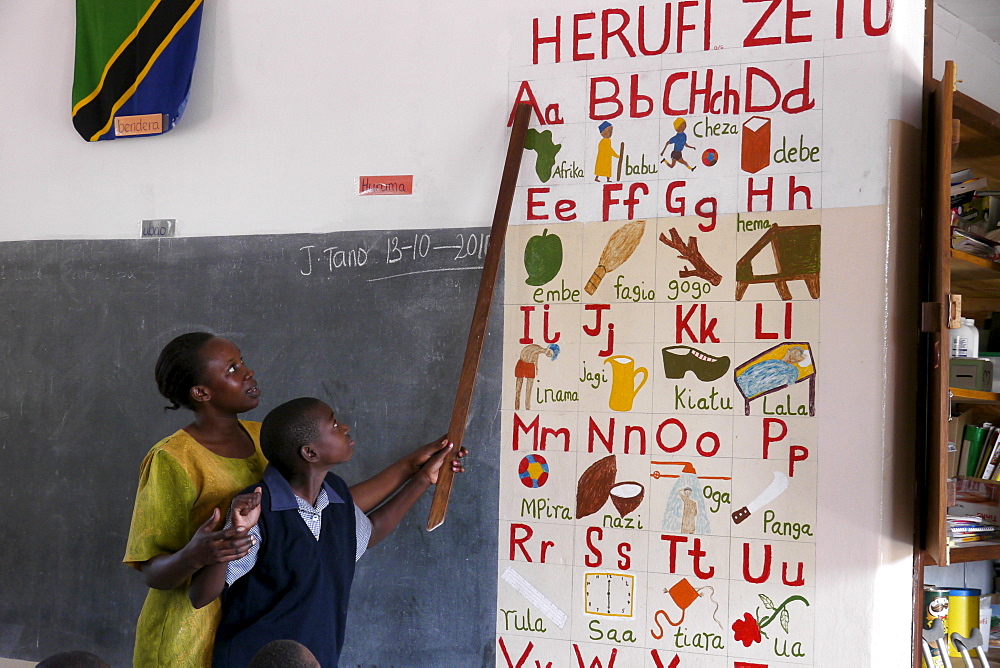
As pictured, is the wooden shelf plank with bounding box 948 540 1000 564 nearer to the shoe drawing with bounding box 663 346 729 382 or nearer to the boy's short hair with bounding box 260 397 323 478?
the shoe drawing with bounding box 663 346 729 382

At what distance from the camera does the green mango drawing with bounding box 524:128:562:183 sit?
2.25m

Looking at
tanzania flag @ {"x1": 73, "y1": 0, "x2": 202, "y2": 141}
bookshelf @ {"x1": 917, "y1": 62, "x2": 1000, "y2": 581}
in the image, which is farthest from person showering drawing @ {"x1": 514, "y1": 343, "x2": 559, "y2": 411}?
tanzania flag @ {"x1": 73, "y1": 0, "x2": 202, "y2": 141}

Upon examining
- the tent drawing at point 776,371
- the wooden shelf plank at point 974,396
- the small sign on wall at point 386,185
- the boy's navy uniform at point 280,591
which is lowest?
the boy's navy uniform at point 280,591

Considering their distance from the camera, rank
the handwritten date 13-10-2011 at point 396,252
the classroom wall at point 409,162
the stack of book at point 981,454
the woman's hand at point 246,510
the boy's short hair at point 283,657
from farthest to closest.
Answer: the stack of book at point 981,454, the handwritten date 13-10-2011 at point 396,252, the classroom wall at point 409,162, the woman's hand at point 246,510, the boy's short hair at point 283,657

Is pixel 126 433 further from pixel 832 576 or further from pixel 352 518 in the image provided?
pixel 832 576

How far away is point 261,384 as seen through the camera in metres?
2.48

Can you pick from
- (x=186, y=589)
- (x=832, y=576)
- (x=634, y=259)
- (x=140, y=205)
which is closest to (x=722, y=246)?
(x=634, y=259)

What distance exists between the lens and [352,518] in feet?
6.72

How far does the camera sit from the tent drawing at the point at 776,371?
2.04 m

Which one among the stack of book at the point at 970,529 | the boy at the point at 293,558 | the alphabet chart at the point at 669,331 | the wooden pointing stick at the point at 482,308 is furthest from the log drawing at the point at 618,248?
the stack of book at the point at 970,529

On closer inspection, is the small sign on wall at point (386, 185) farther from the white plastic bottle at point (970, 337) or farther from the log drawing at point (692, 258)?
the white plastic bottle at point (970, 337)

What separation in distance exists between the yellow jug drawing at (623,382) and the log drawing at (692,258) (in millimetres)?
231

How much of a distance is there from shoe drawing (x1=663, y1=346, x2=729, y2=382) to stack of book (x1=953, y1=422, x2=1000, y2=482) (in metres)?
1.02

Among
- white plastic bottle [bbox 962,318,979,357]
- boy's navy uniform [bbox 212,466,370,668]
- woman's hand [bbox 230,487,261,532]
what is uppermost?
white plastic bottle [bbox 962,318,979,357]
